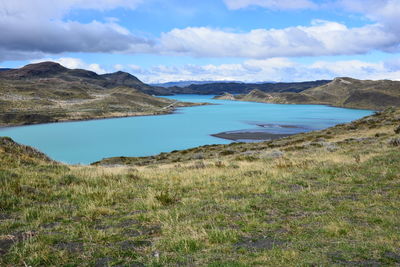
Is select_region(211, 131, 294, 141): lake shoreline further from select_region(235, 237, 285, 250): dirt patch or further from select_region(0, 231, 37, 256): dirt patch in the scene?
select_region(0, 231, 37, 256): dirt patch

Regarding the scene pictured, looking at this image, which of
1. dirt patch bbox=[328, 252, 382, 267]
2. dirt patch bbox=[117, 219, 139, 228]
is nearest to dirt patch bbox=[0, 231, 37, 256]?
dirt patch bbox=[117, 219, 139, 228]

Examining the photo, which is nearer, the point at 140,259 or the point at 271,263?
the point at 271,263

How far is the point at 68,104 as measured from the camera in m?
195

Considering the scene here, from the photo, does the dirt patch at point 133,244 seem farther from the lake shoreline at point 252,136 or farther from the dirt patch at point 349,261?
the lake shoreline at point 252,136

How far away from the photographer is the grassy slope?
6684 millimetres

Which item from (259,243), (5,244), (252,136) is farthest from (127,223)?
(252,136)


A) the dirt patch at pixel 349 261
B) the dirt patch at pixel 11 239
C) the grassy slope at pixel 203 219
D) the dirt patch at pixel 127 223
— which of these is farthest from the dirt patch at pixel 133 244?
the dirt patch at pixel 349 261

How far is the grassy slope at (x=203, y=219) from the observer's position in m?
6.68

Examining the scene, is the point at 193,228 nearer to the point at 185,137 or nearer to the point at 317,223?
the point at 317,223

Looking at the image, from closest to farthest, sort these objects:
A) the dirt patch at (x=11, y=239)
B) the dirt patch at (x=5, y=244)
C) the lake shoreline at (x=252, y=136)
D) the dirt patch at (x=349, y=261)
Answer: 1. the dirt patch at (x=349, y=261)
2. the dirt patch at (x=5, y=244)
3. the dirt patch at (x=11, y=239)
4. the lake shoreline at (x=252, y=136)

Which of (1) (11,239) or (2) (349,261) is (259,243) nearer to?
(2) (349,261)

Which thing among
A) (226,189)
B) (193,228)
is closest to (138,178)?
(226,189)

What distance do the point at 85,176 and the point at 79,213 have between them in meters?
6.77

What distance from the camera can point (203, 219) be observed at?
941 cm
